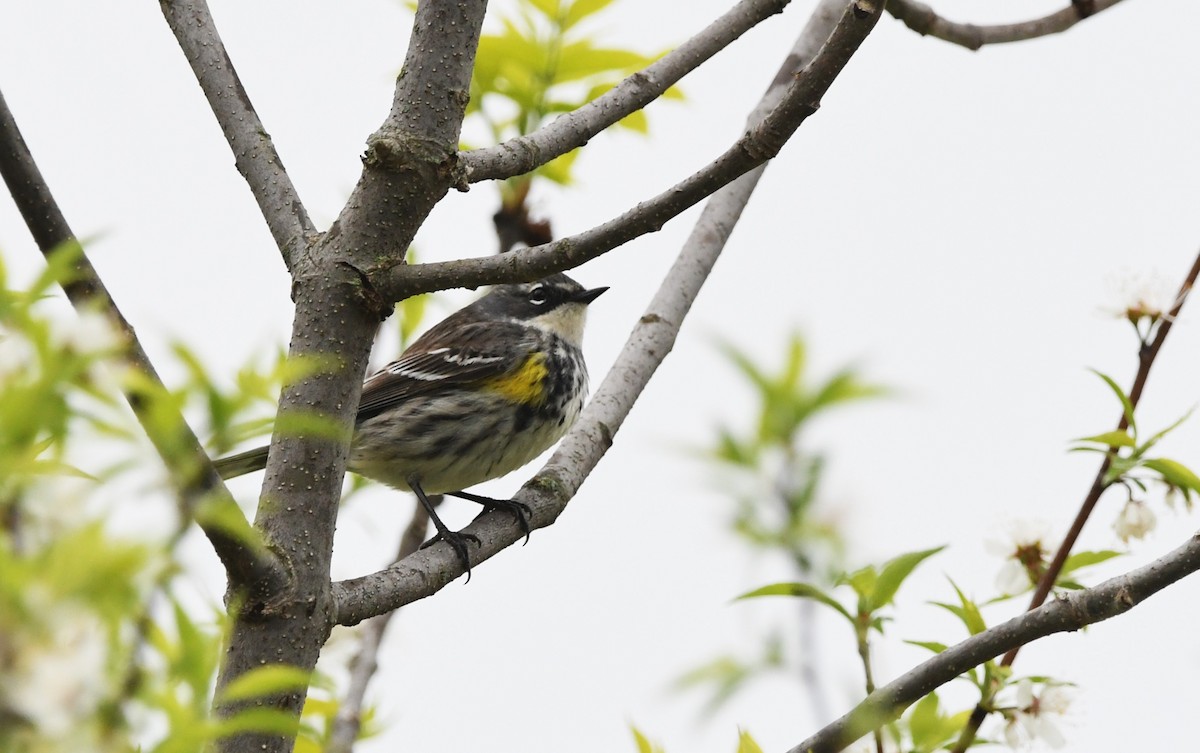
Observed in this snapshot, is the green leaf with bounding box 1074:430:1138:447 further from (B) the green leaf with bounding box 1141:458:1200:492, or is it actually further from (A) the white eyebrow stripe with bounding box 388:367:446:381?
(A) the white eyebrow stripe with bounding box 388:367:446:381

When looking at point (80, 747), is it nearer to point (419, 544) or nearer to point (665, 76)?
point (665, 76)

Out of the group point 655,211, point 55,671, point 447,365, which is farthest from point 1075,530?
point 447,365

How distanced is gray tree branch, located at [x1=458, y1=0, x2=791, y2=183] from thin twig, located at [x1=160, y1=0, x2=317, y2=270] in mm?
493

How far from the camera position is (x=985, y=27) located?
4.57 m

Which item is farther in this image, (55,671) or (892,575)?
(892,575)

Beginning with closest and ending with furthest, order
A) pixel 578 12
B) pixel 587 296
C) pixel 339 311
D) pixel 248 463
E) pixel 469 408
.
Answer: pixel 339 311 → pixel 578 12 → pixel 248 463 → pixel 469 408 → pixel 587 296

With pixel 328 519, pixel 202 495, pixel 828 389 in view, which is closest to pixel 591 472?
pixel 328 519

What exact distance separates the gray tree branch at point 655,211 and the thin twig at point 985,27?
1970mm

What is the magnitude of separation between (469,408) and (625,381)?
2.09m

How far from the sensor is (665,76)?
147 inches

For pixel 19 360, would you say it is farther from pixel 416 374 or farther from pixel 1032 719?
pixel 416 374

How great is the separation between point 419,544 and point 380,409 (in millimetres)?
2158

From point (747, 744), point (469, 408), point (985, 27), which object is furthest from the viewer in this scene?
point (469, 408)

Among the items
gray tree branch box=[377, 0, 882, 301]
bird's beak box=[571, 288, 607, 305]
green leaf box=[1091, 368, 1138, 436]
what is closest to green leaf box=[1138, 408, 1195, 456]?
green leaf box=[1091, 368, 1138, 436]
